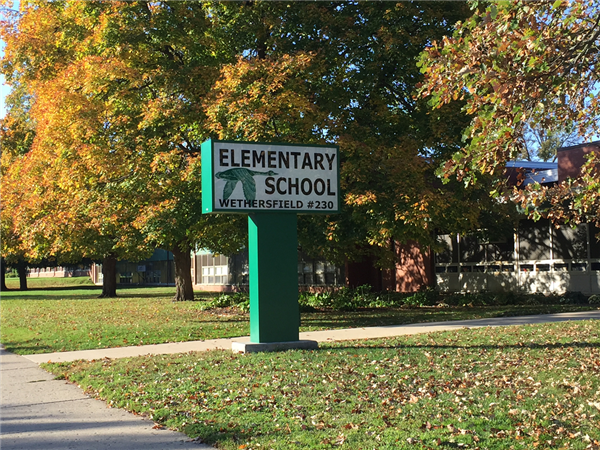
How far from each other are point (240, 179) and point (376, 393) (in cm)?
530

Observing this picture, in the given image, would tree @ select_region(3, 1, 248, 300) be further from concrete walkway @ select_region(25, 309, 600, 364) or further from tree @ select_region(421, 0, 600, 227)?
tree @ select_region(421, 0, 600, 227)

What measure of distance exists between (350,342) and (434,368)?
362 cm

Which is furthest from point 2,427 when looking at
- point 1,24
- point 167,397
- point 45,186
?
point 1,24

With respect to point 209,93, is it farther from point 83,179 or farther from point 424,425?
point 424,425

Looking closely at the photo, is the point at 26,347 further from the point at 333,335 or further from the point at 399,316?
the point at 399,316

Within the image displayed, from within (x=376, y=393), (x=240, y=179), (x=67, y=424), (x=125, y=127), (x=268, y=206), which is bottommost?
(x=67, y=424)

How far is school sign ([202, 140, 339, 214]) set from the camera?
11.9 meters

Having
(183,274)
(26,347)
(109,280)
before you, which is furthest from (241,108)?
(109,280)

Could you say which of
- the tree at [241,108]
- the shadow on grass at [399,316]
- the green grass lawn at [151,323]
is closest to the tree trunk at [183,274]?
the green grass lawn at [151,323]

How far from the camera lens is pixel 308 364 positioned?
10227 mm

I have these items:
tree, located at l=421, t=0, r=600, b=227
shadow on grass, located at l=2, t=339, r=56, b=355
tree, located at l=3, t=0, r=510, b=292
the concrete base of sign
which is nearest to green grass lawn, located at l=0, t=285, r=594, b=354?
shadow on grass, located at l=2, t=339, r=56, b=355

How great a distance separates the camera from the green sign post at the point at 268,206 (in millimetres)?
11914

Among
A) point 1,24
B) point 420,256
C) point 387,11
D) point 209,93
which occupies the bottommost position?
point 420,256

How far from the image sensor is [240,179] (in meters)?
12.1
